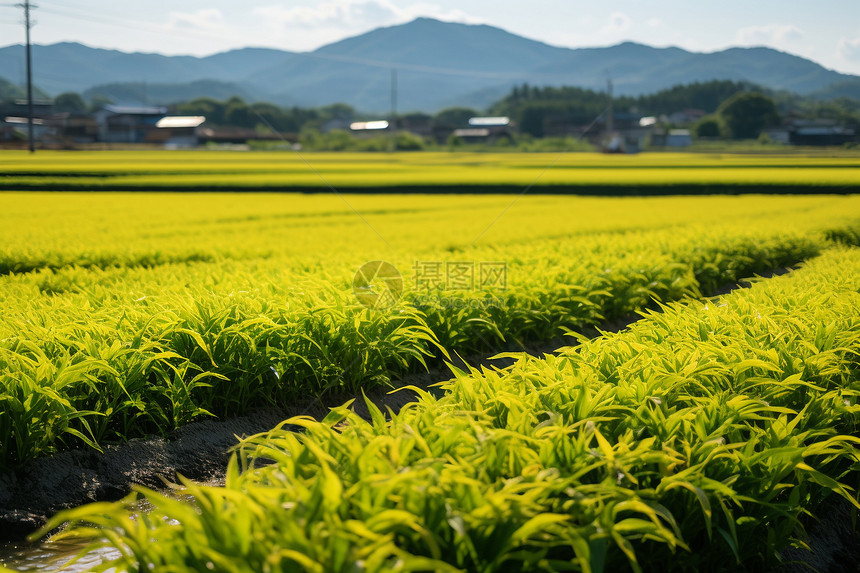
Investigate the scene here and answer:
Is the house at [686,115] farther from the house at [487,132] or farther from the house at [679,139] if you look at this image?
the house at [487,132]

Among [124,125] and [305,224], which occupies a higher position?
[124,125]

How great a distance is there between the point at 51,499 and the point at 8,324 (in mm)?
1708

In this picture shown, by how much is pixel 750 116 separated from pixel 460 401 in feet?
222

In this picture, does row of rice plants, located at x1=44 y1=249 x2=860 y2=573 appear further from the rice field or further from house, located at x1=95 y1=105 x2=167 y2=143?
house, located at x1=95 y1=105 x2=167 y2=143

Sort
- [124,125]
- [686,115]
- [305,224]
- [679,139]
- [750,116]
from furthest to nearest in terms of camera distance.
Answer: [686,115] → [679,139] → [124,125] → [750,116] → [305,224]

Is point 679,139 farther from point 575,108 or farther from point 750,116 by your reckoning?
point 575,108

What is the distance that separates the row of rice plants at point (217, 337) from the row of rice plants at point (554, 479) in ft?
2.15

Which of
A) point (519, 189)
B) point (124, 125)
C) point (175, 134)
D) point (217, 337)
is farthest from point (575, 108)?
point (217, 337)

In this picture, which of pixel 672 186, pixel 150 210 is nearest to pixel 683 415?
pixel 150 210

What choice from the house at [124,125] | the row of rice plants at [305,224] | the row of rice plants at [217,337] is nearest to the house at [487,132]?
the house at [124,125]

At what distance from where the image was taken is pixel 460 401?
303 cm

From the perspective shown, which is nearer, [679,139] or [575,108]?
[679,139]

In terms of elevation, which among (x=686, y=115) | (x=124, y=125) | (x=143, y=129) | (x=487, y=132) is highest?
(x=686, y=115)

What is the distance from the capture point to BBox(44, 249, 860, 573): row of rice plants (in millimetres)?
1785
